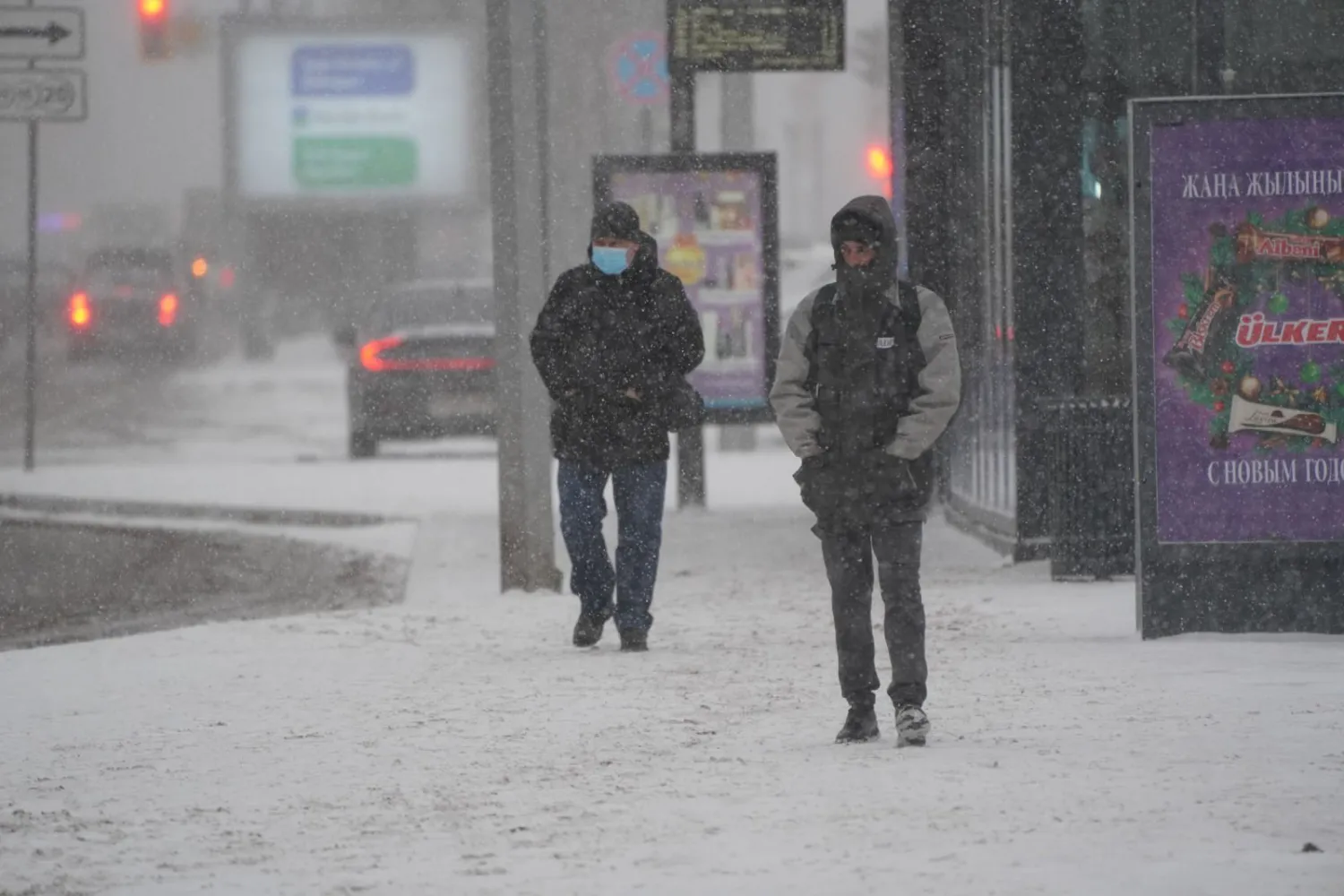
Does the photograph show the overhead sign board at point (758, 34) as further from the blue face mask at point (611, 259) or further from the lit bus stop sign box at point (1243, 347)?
the lit bus stop sign box at point (1243, 347)

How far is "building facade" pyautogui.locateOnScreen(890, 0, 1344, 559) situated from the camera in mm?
11953

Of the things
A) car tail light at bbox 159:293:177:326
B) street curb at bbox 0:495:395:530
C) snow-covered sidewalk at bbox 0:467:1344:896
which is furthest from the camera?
car tail light at bbox 159:293:177:326

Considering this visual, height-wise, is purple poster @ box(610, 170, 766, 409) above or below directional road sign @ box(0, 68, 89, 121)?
below

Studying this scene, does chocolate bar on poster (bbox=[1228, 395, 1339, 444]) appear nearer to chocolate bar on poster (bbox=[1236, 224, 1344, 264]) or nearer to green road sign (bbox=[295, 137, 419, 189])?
chocolate bar on poster (bbox=[1236, 224, 1344, 264])

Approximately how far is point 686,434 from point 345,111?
2309 centimetres

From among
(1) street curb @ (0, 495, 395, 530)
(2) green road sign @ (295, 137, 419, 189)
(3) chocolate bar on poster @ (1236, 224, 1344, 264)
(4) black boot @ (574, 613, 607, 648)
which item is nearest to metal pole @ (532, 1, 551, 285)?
(4) black boot @ (574, 613, 607, 648)

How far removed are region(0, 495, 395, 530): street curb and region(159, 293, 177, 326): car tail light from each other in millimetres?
24630

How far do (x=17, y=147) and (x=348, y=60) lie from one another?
5712 cm

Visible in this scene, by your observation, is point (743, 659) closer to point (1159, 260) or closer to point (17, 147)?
point (1159, 260)

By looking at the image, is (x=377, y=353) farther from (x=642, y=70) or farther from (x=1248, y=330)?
(x=1248, y=330)

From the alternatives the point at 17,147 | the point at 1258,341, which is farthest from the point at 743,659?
the point at 17,147

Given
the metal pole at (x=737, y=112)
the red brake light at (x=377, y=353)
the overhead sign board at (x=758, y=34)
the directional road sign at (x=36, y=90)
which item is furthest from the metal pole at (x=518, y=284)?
the metal pole at (x=737, y=112)

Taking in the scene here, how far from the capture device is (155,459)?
2292cm

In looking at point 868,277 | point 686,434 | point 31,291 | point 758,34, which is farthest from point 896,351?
point 31,291
